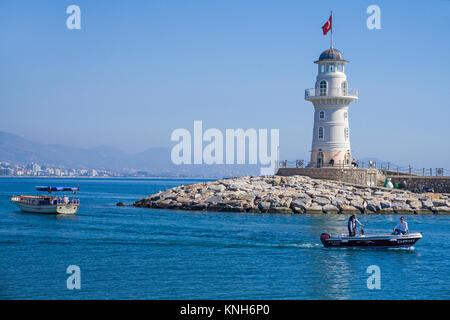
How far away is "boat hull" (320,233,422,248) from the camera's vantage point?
31891 mm

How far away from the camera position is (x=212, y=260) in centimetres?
2867

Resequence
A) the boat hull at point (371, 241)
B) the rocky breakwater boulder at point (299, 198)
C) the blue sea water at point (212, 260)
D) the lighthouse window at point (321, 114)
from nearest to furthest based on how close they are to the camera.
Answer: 1. the blue sea water at point (212, 260)
2. the boat hull at point (371, 241)
3. the rocky breakwater boulder at point (299, 198)
4. the lighthouse window at point (321, 114)

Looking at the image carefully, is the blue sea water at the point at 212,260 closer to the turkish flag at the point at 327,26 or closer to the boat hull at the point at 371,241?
the boat hull at the point at 371,241

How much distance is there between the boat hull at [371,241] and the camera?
31.9 metres

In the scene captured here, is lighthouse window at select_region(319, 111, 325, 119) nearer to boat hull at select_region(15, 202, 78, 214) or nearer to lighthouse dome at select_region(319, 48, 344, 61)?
lighthouse dome at select_region(319, 48, 344, 61)

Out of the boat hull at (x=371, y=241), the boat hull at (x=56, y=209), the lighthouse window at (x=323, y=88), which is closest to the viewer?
the boat hull at (x=371, y=241)

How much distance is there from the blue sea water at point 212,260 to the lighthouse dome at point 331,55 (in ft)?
55.9

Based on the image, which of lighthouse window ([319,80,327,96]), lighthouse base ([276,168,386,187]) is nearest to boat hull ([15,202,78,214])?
lighthouse base ([276,168,386,187])

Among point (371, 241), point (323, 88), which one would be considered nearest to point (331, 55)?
point (323, 88)

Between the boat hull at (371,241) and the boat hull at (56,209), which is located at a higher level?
the boat hull at (56,209)

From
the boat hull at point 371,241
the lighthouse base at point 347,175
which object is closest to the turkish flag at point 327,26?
the lighthouse base at point 347,175
